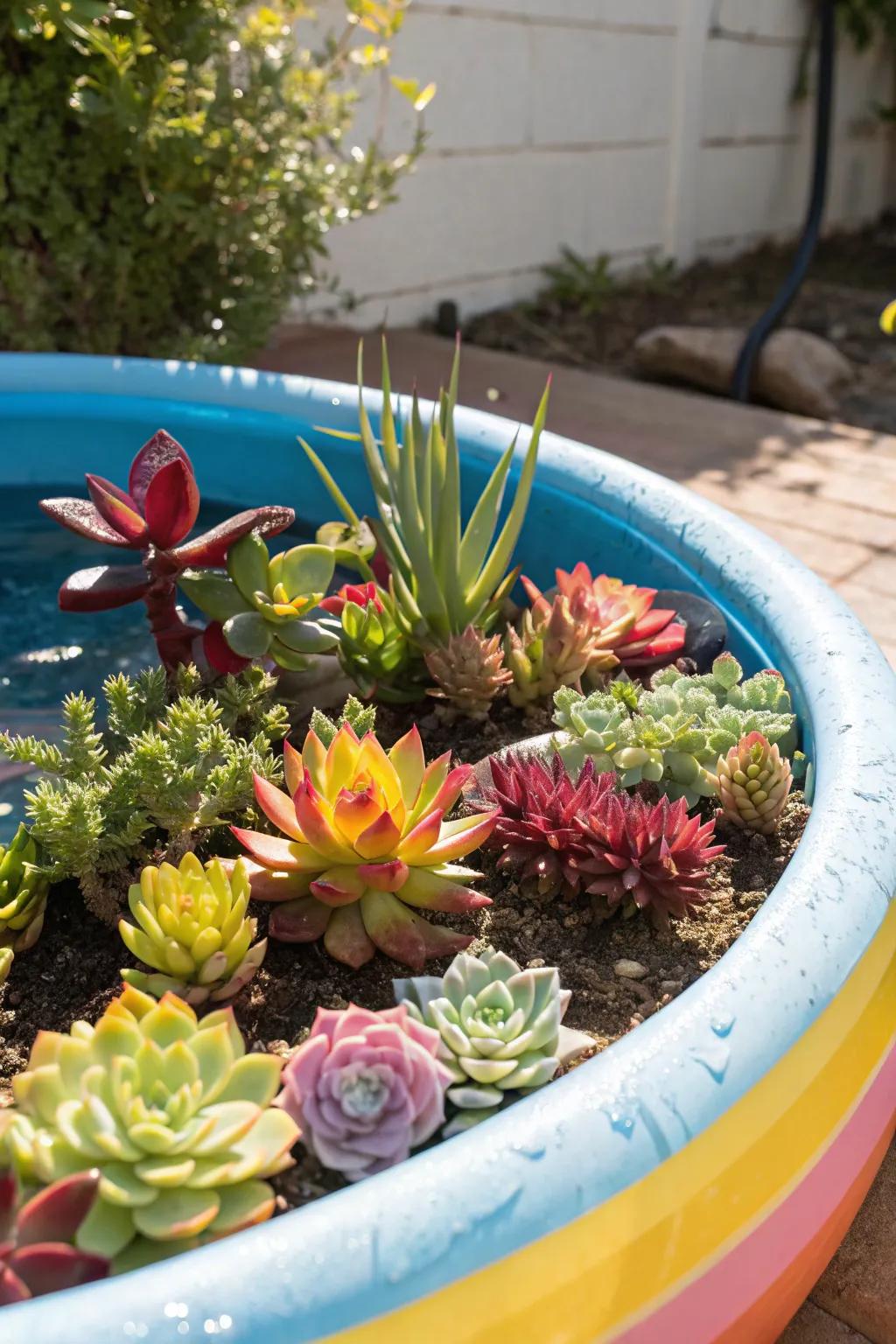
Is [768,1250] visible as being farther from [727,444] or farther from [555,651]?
[727,444]

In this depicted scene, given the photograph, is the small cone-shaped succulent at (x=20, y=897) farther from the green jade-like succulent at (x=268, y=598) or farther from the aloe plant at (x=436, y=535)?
the aloe plant at (x=436, y=535)

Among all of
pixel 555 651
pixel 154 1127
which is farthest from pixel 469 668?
pixel 154 1127

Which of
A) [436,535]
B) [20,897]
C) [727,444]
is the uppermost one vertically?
[436,535]

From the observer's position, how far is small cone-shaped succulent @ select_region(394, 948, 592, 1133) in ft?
3.19

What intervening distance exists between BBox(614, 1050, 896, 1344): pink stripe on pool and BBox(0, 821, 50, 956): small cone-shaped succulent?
70 centimetres

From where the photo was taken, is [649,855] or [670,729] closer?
[649,855]

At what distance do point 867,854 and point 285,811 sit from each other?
549 millimetres

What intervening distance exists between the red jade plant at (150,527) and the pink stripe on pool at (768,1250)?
89 cm

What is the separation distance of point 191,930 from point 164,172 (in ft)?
7.09

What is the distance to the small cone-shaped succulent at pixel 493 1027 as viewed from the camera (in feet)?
3.19

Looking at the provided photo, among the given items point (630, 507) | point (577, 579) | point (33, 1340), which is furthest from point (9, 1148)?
point (630, 507)

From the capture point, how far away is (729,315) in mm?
5273

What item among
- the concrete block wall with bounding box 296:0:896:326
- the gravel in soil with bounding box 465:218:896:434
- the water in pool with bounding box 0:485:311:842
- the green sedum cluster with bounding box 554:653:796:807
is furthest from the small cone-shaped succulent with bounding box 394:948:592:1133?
the gravel in soil with bounding box 465:218:896:434

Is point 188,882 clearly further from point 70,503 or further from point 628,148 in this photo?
point 628,148
